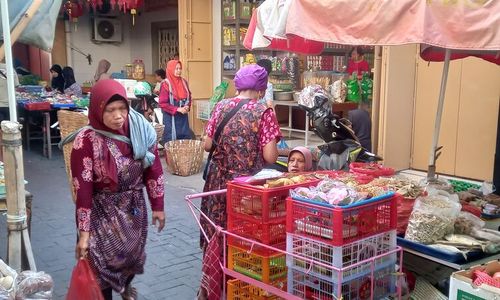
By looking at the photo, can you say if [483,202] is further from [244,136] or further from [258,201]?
[258,201]

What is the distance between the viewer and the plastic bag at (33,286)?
2705 millimetres

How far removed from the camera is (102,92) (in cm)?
314

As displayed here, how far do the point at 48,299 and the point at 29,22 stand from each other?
1824mm

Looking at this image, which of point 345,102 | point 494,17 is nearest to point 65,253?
point 494,17

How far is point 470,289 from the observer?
240 centimetres

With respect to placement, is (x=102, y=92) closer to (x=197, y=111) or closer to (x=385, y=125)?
(x=385, y=125)

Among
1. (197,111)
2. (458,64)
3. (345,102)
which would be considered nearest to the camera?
(458,64)

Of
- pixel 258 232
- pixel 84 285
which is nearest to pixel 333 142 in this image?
pixel 258 232

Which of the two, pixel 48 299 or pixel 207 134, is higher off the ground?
pixel 207 134

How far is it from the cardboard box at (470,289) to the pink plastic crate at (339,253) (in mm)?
428

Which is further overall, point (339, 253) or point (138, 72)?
point (138, 72)

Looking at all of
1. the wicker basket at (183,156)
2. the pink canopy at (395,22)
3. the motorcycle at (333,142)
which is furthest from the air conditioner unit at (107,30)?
the pink canopy at (395,22)

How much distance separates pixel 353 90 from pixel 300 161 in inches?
158

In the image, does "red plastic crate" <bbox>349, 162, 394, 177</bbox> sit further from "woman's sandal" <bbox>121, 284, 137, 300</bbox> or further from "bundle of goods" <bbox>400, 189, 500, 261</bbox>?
"woman's sandal" <bbox>121, 284, 137, 300</bbox>
